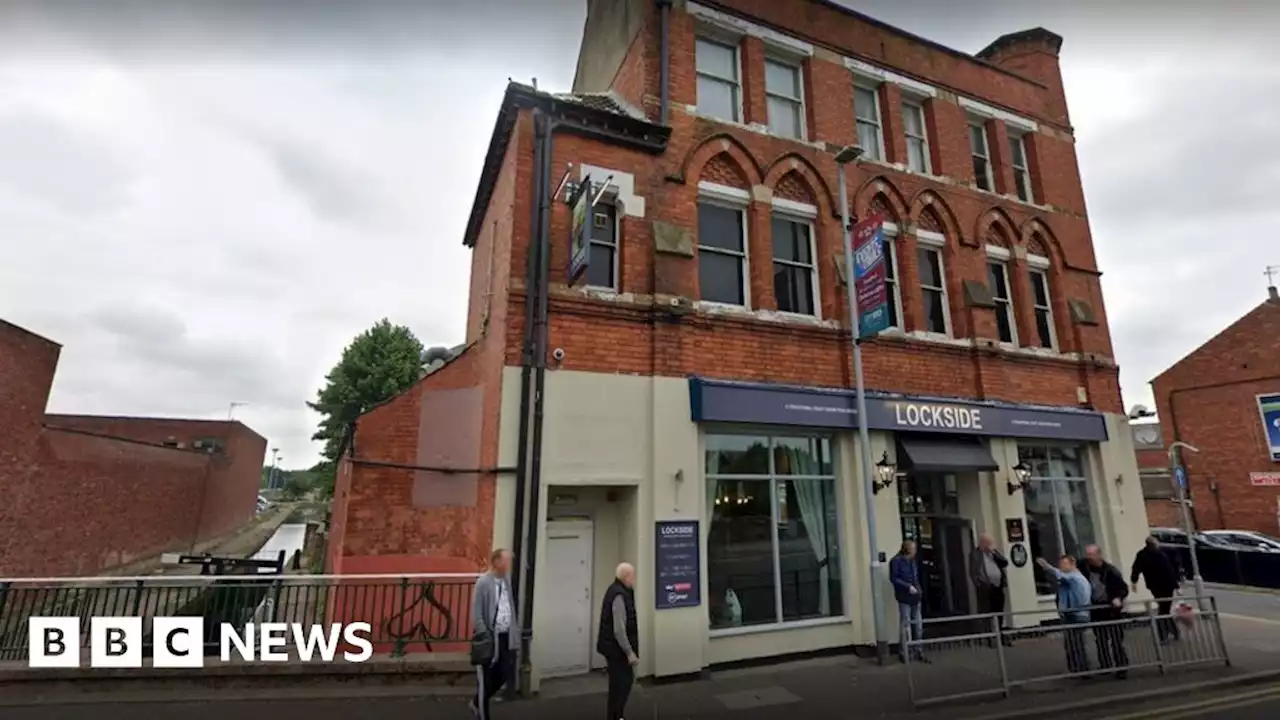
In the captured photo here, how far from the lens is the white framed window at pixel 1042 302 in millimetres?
13133

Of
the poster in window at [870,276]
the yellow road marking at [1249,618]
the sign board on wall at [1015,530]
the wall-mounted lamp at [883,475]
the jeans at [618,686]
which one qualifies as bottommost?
the yellow road marking at [1249,618]

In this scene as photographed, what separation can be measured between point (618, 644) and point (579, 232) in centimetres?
542

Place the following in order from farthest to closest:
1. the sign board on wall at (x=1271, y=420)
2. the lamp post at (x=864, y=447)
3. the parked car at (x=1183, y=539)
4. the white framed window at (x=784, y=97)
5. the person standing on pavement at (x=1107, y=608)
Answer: the sign board on wall at (x=1271, y=420)
the parked car at (x=1183, y=539)
the white framed window at (x=784, y=97)
the lamp post at (x=864, y=447)
the person standing on pavement at (x=1107, y=608)

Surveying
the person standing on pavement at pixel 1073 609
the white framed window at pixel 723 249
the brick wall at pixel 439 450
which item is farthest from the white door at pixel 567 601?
the person standing on pavement at pixel 1073 609

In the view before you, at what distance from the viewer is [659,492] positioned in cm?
851

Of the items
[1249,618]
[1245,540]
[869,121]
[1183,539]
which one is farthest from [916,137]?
[1245,540]

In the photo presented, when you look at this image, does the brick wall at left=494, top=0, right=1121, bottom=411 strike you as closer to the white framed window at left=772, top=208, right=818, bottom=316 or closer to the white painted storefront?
the white framed window at left=772, top=208, right=818, bottom=316

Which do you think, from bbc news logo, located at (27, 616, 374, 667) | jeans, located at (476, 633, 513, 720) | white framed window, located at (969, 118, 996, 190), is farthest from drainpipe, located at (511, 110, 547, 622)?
white framed window, located at (969, 118, 996, 190)

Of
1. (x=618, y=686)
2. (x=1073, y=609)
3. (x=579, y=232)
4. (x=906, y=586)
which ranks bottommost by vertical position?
(x=618, y=686)

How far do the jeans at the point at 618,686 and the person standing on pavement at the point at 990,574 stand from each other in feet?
23.3

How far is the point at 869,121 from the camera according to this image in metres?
12.5

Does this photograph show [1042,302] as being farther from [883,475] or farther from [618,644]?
[618,644]

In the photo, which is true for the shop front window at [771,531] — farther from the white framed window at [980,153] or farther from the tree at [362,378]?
the tree at [362,378]

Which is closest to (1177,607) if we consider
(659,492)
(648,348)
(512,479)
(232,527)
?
(659,492)
